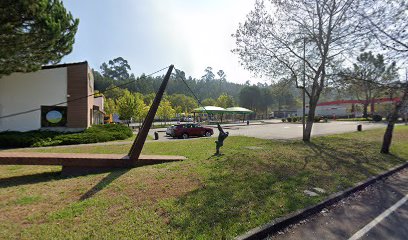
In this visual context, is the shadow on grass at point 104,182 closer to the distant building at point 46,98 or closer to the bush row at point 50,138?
the bush row at point 50,138

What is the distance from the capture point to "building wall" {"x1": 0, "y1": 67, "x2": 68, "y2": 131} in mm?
17766

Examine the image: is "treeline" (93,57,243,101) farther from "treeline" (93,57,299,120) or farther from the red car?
the red car

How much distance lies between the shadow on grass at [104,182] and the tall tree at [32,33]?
26.9ft

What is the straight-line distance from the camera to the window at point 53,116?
61.8ft

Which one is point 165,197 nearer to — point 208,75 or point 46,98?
point 46,98

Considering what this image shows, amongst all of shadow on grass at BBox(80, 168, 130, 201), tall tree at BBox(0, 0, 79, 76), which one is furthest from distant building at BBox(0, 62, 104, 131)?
shadow on grass at BBox(80, 168, 130, 201)

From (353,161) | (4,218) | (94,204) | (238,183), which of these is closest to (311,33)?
(353,161)

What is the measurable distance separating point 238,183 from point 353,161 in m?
6.15

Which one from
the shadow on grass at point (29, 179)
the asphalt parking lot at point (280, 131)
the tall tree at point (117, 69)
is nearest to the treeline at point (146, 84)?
the tall tree at point (117, 69)

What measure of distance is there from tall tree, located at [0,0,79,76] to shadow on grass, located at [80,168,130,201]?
8.20m

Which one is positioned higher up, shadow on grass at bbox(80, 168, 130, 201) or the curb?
shadow on grass at bbox(80, 168, 130, 201)

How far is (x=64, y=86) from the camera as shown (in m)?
19.3

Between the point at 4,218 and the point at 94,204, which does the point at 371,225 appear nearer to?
the point at 94,204


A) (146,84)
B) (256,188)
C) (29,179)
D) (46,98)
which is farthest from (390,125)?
(146,84)
